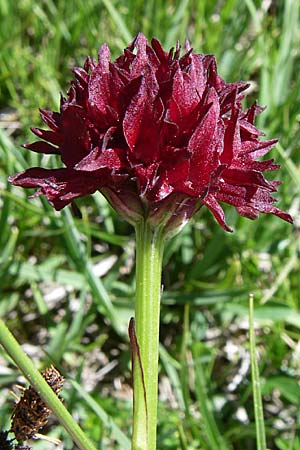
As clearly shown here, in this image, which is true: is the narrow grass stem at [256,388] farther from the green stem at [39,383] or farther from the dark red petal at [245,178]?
the green stem at [39,383]

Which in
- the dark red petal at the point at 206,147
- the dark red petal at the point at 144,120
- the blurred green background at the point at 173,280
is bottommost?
the blurred green background at the point at 173,280

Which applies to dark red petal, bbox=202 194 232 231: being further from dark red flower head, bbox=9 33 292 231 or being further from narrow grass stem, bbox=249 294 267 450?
narrow grass stem, bbox=249 294 267 450

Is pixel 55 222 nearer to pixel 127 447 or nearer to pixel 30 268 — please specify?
pixel 30 268

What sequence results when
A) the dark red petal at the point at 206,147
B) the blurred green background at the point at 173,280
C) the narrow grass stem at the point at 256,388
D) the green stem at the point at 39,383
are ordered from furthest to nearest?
1. the blurred green background at the point at 173,280
2. the narrow grass stem at the point at 256,388
3. the dark red petal at the point at 206,147
4. the green stem at the point at 39,383

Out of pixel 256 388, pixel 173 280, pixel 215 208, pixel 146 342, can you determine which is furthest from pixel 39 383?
pixel 173 280

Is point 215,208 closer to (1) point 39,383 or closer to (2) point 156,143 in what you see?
(2) point 156,143

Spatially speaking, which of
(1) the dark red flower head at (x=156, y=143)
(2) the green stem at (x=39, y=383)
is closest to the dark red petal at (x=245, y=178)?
(1) the dark red flower head at (x=156, y=143)

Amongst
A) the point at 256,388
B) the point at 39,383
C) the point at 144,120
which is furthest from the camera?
the point at 256,388
